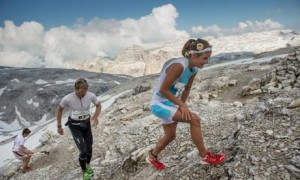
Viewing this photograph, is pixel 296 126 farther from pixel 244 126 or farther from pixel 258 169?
pixel 258 169

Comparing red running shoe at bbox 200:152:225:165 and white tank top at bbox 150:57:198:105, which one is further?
red running shoe at bbox 200:152:225:165

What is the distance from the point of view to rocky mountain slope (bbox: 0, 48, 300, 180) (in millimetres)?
6684

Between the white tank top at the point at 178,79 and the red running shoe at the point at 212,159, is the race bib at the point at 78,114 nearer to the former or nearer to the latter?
the white tank top at the point at 178,79

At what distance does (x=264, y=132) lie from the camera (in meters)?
7.62

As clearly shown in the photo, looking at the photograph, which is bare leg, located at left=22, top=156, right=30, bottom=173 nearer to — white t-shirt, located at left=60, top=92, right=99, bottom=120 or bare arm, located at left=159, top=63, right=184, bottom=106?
white t-shirt, located at left=60, top=92, right=99, bottom=120

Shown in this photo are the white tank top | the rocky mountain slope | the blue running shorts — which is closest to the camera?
the white tank top

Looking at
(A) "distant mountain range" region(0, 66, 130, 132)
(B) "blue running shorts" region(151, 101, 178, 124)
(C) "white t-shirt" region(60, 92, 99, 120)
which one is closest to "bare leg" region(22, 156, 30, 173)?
(C) "white t-shirt" region(60, 92, 99, 120)

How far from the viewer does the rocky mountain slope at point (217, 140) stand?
21.9ft

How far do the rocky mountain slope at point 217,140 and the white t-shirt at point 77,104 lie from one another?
2.08 meters

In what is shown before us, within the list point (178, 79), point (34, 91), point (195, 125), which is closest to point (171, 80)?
point (178, 79)

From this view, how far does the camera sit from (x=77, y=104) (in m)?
9.58

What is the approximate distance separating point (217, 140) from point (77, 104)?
441cm

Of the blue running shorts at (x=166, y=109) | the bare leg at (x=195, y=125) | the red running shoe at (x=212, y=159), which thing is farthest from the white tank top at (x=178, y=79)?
the red running shoe at (x=212, y=159)

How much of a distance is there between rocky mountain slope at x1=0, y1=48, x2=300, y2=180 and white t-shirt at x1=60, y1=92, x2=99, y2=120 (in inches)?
81.7
